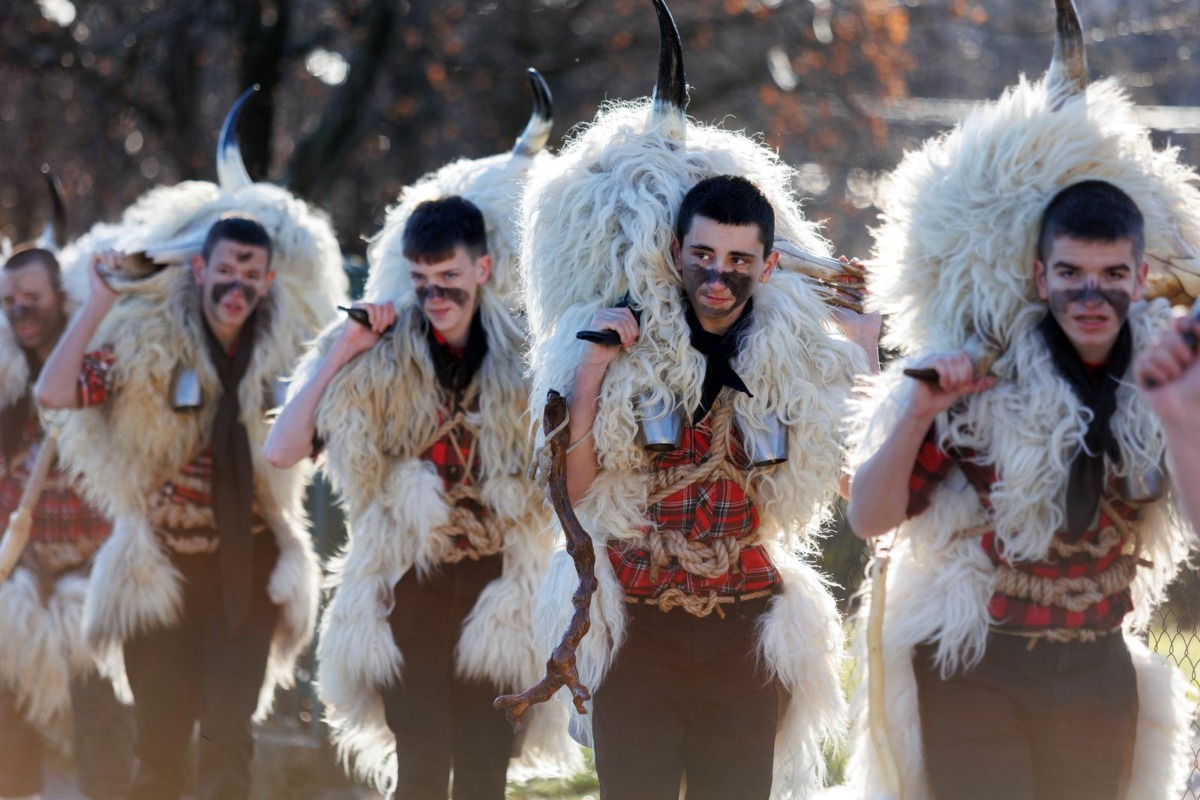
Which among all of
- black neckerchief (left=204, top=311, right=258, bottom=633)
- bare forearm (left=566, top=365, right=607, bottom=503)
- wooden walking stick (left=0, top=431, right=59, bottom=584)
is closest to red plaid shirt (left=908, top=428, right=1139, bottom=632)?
bare forearm (left=566, top=365, right=607, bottom=503)

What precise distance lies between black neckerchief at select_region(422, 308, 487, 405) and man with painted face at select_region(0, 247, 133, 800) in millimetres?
2081

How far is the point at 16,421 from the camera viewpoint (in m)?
6.00

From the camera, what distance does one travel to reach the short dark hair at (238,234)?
5199mm

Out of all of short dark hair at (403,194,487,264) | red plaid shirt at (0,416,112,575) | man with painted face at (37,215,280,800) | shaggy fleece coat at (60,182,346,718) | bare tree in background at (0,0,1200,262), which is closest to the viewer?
short dark hair at (403,194,487,264)

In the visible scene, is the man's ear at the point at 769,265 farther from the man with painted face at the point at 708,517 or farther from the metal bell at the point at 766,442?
the metal bell at the point at 766,442

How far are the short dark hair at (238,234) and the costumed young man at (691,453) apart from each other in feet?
5.88

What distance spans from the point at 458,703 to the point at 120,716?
2079 mm

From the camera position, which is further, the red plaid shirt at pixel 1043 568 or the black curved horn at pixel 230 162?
the black curved horn at pixel 230 162

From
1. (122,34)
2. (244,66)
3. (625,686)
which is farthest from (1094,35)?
(625,686)

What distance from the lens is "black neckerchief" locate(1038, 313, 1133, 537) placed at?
3.28 meters

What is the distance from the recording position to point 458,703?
15.1ft

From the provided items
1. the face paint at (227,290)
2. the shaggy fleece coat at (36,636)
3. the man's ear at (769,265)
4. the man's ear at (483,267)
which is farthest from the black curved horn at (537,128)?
the shaggy fleece coat at (36,636)

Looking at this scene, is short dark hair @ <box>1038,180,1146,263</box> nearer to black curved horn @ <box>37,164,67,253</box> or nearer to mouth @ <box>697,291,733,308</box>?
mouth @ <box>697,291,733,308</box>

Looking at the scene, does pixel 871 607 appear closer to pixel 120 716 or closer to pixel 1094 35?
pixel 120 716
